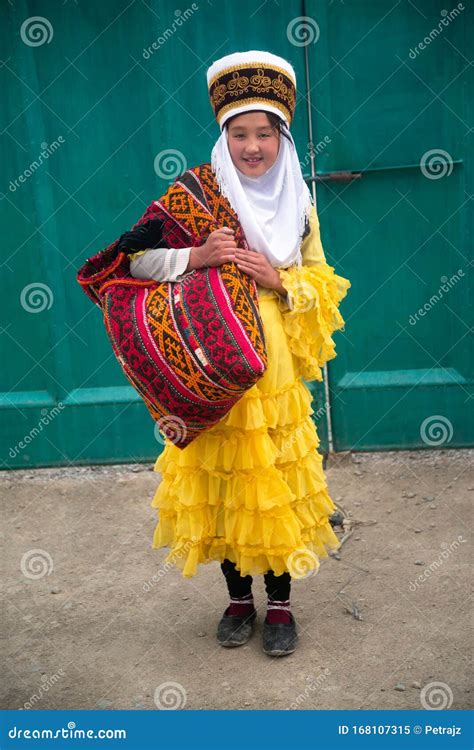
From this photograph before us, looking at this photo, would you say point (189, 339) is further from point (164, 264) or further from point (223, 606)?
point (223, 606)

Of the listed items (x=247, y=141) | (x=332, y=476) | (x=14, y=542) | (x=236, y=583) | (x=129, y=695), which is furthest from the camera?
(x=332, y=476)

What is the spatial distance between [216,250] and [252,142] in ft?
1.24

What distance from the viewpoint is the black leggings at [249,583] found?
329cm

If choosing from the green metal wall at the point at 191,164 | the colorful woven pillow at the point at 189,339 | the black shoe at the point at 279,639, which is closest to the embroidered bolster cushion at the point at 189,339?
the colorful woven pillow at the point at 189,339

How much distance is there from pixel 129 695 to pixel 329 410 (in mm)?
2159

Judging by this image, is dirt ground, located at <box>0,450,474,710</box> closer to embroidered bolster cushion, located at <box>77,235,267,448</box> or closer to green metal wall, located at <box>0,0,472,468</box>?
green metal wall, located at <box>0,0,472,468</box>

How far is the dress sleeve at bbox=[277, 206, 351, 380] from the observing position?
9.76 feet

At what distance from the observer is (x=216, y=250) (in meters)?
2.79

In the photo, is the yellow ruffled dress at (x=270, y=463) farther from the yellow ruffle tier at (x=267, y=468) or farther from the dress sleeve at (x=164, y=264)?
the dress sleeve at (x=164, y=264)

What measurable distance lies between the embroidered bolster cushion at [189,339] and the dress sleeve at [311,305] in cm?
21

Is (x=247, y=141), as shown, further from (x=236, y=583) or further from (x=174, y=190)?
(x=236, y=583)

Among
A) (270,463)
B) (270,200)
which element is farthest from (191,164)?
(270,463)

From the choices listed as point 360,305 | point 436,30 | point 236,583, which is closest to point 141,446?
point 360,305

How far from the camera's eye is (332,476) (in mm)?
4711
